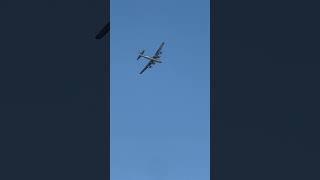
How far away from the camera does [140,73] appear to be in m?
22.4

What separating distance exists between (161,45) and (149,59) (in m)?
1.57

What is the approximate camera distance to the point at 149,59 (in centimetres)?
2364

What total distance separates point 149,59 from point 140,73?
4.56 ft

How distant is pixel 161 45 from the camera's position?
2220 cm

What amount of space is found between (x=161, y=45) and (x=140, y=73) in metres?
1.26

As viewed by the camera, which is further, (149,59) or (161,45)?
(149,59)
